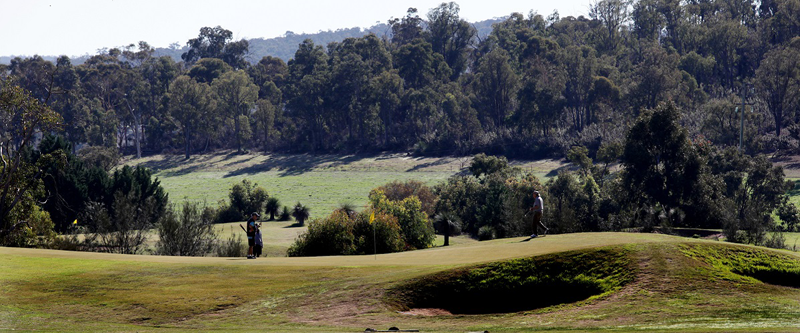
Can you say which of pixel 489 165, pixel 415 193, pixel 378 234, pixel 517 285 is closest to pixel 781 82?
pixel 489 165

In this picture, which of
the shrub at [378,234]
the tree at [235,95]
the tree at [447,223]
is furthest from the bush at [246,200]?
the tree at [235,95]

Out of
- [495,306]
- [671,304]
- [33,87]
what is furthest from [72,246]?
[33,87]

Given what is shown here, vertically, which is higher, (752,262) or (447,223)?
(752,262)

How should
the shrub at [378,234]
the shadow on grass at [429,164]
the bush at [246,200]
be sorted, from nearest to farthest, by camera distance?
the shrub at [378,234]
the bush at [246,200]
the shadow on grass at [429,164]

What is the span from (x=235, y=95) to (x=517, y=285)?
13916cm

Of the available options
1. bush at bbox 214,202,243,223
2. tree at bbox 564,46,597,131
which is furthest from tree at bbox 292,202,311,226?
tree at bbox 564,46,597,131

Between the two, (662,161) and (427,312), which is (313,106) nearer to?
(662,161)

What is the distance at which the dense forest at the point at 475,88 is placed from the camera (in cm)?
11156

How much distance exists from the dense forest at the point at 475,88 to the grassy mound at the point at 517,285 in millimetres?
78882

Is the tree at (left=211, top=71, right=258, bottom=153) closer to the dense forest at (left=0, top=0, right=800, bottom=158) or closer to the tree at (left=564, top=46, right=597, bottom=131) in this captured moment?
the dense forest at (left=0, top=0, right=800, bottom=158)

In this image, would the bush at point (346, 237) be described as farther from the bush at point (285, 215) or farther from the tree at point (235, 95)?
the tree at point (235, 95)

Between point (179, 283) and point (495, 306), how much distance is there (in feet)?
29.2

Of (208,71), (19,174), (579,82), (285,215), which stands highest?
(208,71)

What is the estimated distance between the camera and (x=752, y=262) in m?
20.8
